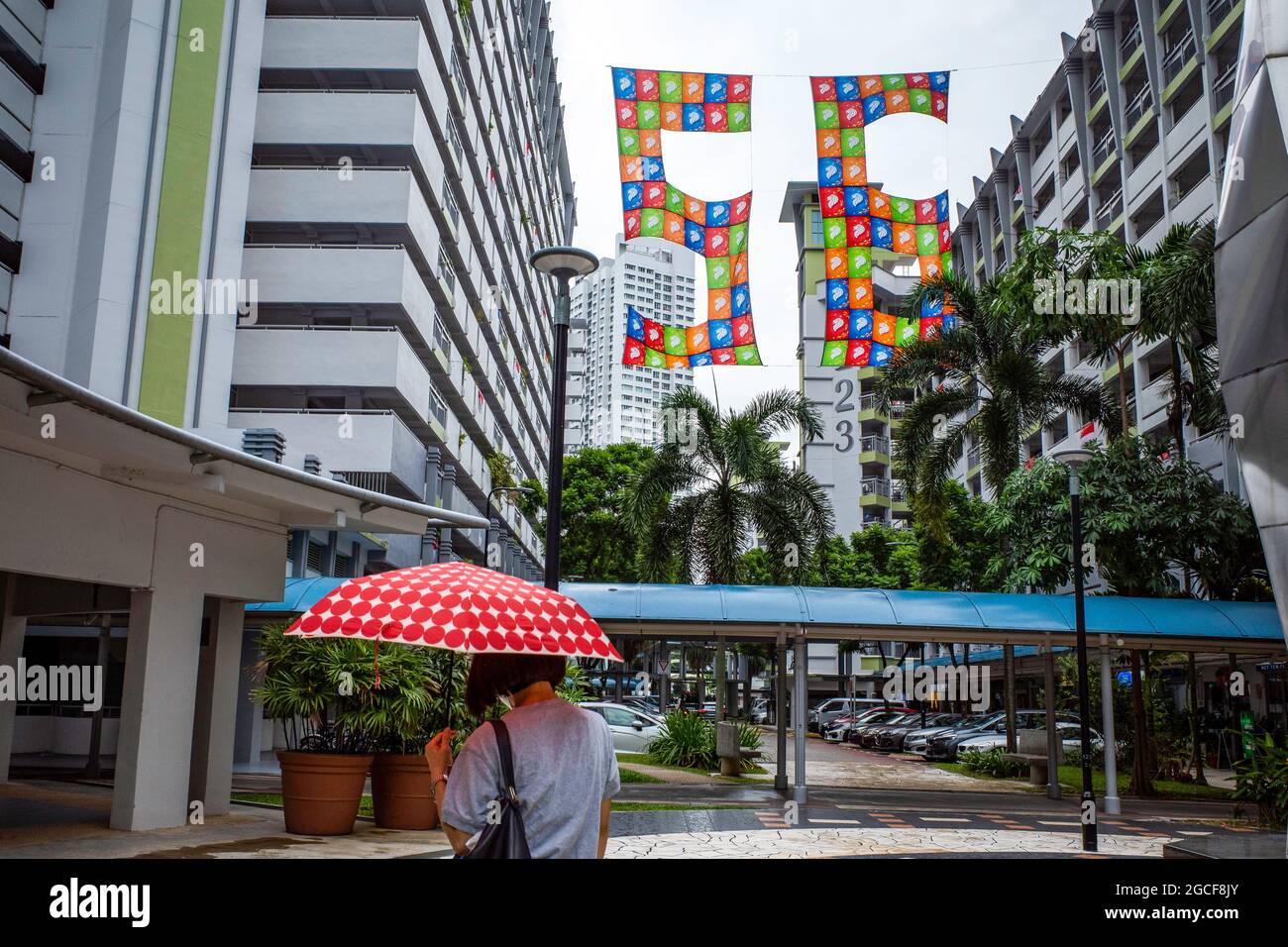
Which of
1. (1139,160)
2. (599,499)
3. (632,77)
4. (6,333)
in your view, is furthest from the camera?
(599,499)

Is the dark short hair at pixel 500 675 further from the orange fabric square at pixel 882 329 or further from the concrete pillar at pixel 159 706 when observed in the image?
the orange fabric square at pixel 882 329

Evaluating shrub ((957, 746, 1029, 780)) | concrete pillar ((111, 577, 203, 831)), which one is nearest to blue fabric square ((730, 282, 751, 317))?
shrub ((957, 746, 1029, 780))

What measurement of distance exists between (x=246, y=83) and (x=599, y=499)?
22433 mm

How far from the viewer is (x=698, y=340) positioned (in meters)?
22.3

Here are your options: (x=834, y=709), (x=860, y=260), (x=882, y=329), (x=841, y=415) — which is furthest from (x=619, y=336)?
(x=860, y=260)

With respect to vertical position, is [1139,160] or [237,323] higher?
[1139,160]

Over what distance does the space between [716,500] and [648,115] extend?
9784 millimetres

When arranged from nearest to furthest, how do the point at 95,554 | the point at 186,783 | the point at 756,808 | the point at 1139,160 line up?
the point at 95,554, the point at 186,783, the point at 756,808, the point at 1139,160

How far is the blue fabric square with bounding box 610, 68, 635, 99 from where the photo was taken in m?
21.5

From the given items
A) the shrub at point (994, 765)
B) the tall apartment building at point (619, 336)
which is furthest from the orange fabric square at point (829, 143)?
the tall apartment building at point (619, 336)

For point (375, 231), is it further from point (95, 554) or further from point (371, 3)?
point (95, 554)

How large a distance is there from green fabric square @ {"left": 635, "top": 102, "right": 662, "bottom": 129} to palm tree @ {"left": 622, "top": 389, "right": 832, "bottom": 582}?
7882 millimetres

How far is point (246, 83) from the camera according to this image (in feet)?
86.1

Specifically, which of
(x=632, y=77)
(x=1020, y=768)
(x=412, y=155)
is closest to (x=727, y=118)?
(x=632, y=77)
